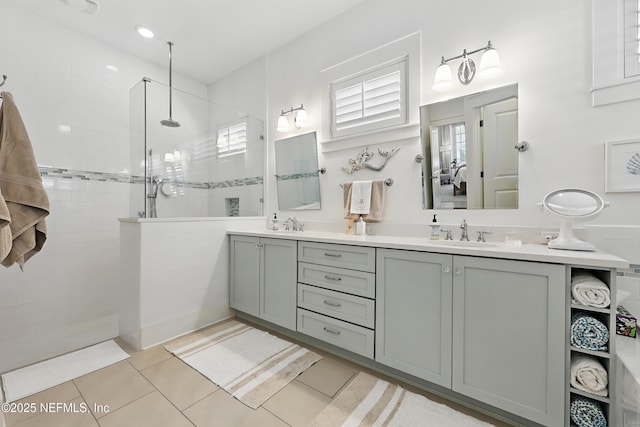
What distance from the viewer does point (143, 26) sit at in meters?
2.56

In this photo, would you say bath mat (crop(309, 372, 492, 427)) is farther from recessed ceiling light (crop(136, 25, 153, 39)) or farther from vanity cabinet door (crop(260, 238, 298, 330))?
recessed ceiling light (crop(136, 25, 153, 39))

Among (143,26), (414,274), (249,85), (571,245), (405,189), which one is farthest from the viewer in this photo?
(249,85)

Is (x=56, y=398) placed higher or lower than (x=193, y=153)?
lower

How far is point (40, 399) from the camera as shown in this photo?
1.55 metres

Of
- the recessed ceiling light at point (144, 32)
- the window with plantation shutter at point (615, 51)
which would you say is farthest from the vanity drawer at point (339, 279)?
the recessed ceiling light at point (144, 32)

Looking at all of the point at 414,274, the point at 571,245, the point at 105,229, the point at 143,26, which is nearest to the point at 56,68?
the point at 143,26

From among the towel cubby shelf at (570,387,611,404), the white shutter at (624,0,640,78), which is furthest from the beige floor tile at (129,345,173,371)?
the white shutter at (624,0,640,78)

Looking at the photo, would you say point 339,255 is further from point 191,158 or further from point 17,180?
point 191,158

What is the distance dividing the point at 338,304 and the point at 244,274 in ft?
3.45

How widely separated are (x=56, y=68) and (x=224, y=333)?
2792 millimetres

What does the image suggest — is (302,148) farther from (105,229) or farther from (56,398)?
(56,398)

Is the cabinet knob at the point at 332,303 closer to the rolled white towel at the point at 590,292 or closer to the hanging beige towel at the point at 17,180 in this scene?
the rolled white towel at the point at 590,292

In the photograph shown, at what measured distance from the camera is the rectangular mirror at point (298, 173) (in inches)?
105

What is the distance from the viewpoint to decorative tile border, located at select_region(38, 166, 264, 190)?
2402 mm
